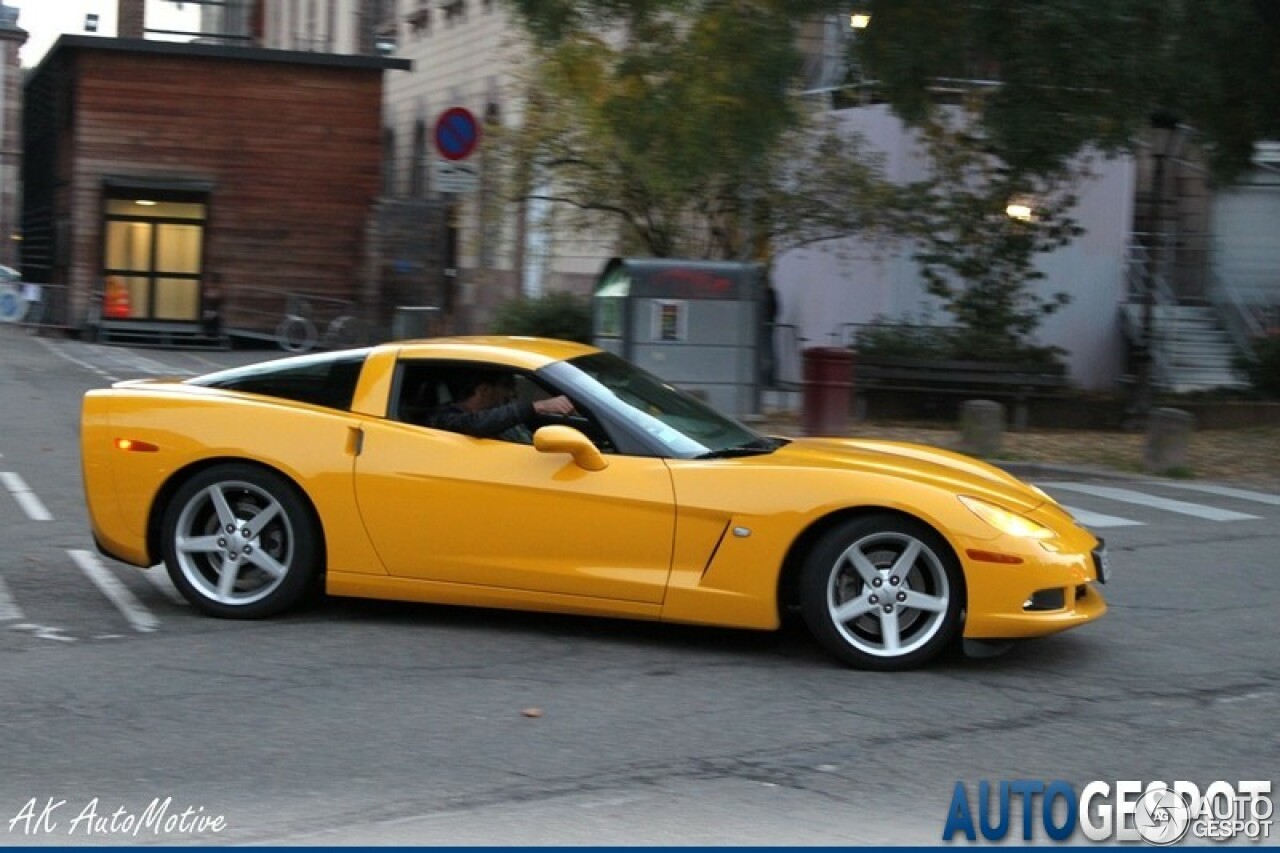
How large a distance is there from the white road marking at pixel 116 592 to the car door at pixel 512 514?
1.13m

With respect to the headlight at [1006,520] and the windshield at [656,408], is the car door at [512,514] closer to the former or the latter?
the windshield at [656,408]

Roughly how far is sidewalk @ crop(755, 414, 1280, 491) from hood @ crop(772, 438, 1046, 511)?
8043 mm

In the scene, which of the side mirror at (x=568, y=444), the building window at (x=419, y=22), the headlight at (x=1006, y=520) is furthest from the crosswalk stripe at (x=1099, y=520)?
the building window at (x=419, y=22)

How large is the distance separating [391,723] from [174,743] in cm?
73

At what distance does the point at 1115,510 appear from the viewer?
12.9 meters

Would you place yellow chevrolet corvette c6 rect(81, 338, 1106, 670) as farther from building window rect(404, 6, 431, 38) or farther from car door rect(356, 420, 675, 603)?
building window rect(404, 6, 431, 38)

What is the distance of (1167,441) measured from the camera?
16.0m

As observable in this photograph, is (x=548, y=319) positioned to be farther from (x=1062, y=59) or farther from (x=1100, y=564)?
(x=1100, y=564)

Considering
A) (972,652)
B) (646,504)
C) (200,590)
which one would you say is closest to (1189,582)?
(972,652)

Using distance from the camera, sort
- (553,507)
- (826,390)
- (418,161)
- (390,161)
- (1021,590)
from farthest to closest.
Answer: (390,161)
(418,161)
(826,390)
(553,507)
(1021,590)

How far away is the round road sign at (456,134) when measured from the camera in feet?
48.5

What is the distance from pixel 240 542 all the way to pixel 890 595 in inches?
110

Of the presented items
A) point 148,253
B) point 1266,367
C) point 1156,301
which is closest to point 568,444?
point 1266,367

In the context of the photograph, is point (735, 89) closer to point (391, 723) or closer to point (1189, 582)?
point (1189, 582)
